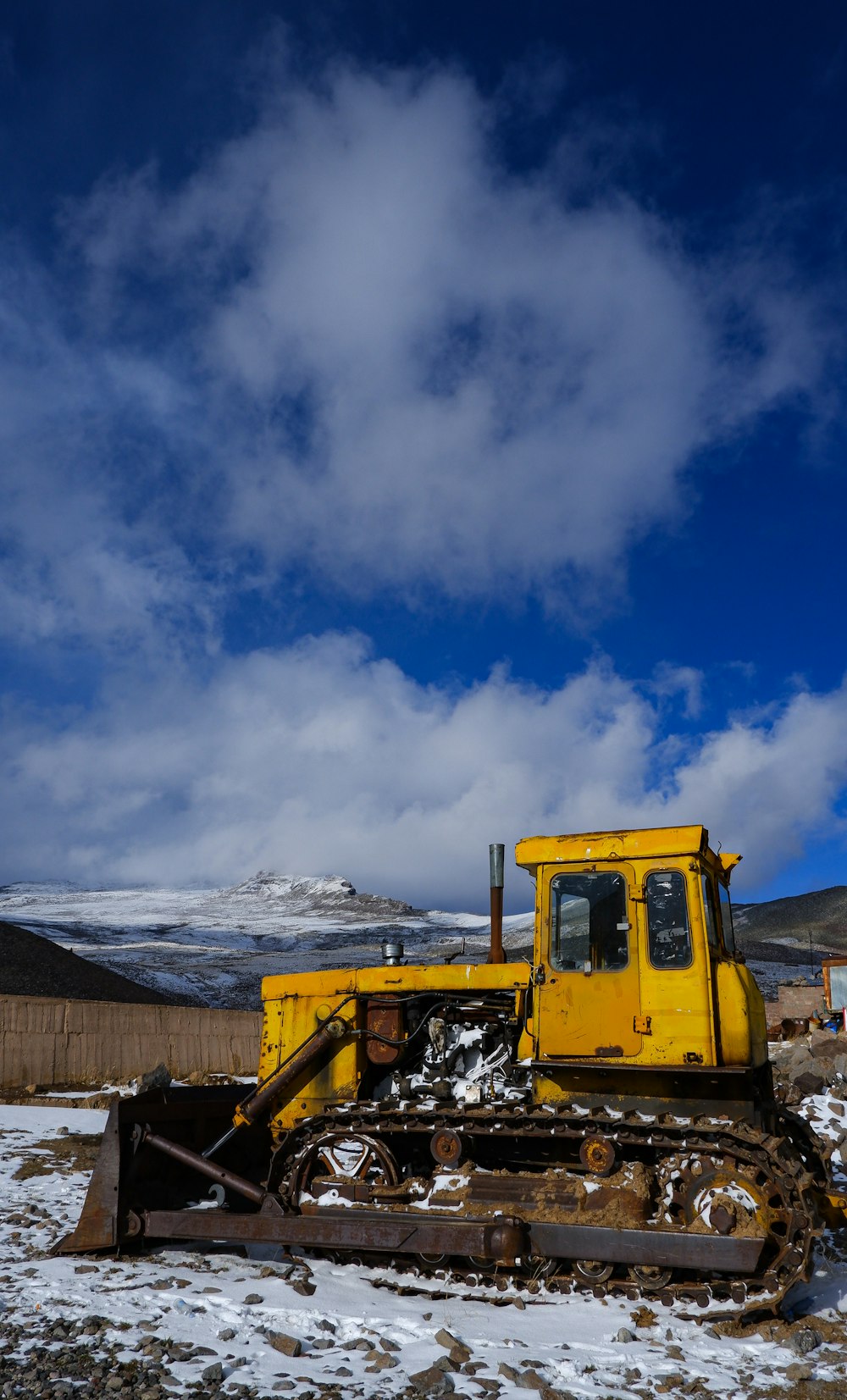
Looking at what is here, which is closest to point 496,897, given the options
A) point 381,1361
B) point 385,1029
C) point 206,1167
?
point 385,1029

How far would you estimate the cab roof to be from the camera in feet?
23.6

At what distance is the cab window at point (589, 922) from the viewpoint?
23.6 ft

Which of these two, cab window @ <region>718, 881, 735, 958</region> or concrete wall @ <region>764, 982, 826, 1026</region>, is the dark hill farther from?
cab window @ <region>718, 881, 735, 958</region>

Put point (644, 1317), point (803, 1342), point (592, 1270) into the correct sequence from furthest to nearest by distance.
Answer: point (592, 1270) < point (644, 1317) < point (803, 1342)

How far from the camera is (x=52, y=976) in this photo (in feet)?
111

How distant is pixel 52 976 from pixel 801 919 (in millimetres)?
65500

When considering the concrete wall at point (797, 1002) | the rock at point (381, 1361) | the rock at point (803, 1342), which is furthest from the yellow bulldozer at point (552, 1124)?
the concrete wall at point (797, 1002)

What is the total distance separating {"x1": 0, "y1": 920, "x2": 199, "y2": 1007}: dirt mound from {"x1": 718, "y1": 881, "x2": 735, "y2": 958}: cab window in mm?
27221

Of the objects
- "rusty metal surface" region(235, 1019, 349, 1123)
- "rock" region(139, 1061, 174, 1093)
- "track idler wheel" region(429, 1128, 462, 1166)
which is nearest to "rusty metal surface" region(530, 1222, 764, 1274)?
"track idler wheel" region(429, 1128, 462, 1166)

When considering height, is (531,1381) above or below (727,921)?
below

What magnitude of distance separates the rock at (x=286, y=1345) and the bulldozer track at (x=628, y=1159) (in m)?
1.38

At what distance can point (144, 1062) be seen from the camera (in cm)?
2027

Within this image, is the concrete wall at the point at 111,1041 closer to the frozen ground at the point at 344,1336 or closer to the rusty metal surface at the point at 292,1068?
the rusty metal surface at the point at 292,1068

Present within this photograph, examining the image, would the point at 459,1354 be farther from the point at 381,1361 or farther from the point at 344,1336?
the point at 344,1336
